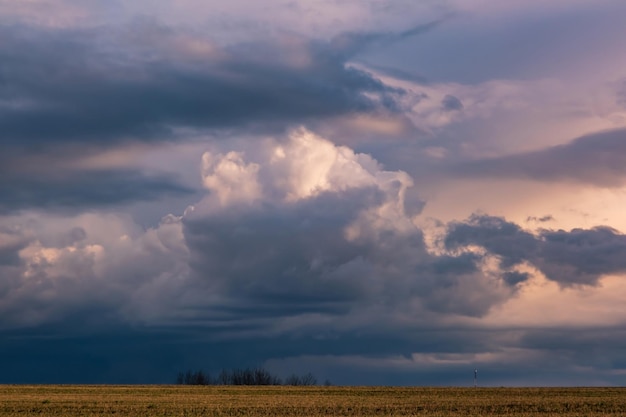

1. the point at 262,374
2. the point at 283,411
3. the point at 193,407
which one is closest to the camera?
the point at 283,411

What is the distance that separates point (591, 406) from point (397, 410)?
57.0 ft

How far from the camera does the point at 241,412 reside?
197 feet

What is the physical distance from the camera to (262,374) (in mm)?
173500

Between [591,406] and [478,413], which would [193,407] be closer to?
[478,413]

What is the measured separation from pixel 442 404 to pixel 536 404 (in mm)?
7426

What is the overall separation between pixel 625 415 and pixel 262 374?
398 feet

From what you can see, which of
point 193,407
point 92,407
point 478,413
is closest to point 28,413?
point 92,407

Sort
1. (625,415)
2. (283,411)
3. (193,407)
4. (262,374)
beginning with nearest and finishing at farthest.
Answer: (625,415) < (283,411) < (193,407) < (262,374)

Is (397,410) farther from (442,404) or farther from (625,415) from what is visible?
(625,415)

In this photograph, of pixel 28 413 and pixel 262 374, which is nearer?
pixel 28 413

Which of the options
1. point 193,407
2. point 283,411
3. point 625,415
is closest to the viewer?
point 625,415

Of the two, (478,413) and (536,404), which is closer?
(478,413)

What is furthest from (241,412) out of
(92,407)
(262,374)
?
(262,374)

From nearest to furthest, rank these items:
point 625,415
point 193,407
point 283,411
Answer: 1. point 625,415
2. point 283,411
3. point 193,407
